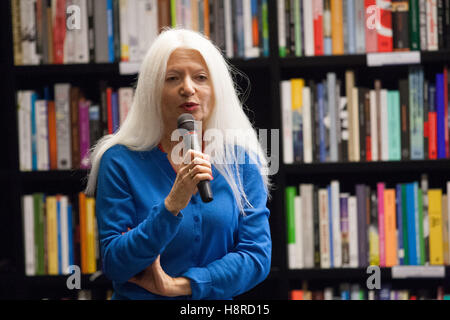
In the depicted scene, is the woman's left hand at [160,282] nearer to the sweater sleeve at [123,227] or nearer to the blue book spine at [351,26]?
the sweater sleeve at [123,227]

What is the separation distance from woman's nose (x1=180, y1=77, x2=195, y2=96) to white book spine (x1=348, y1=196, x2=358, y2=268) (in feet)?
2.83

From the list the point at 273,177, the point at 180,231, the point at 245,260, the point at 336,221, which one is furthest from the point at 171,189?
the point at 336,221

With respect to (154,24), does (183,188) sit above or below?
below

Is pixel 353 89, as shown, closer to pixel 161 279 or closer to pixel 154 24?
pixel 154 24

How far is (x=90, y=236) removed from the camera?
1.78m

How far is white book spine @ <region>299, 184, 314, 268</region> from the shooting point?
1.75m

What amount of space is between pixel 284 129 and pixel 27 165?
2.87 feet

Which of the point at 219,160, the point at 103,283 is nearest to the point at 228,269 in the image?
the point at 219,160

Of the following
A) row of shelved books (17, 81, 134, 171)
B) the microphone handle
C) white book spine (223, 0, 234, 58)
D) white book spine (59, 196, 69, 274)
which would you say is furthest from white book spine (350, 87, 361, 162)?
white book spine (59, 196, 69, 274)

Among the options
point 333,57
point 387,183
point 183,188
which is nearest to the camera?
point 183,188

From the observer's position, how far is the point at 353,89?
173 cm

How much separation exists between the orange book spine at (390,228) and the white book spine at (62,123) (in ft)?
3.54

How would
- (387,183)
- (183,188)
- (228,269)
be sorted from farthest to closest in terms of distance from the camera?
(387,183) → (228,269) → (183,188)

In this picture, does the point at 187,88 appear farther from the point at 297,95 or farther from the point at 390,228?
the point at 390,228
